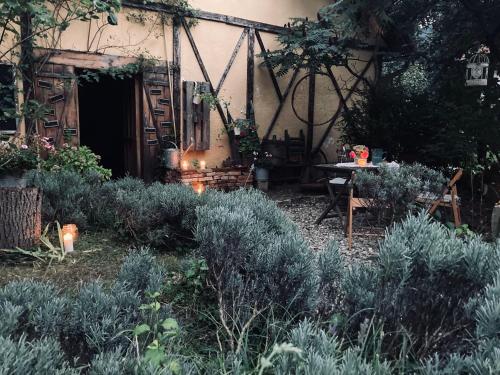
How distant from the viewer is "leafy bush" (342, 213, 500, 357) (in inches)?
64.2

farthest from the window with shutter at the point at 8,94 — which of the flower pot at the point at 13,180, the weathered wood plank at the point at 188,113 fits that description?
the weathered wood plank at the point at 188,113

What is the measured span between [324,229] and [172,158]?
2.90 m

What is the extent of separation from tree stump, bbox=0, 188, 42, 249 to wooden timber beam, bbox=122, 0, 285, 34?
4045mm

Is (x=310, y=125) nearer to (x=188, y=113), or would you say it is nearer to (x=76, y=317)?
(x=188, y=113)

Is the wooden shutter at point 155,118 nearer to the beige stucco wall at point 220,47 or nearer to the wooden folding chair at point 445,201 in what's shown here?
the beige stucco wall at point 220,47

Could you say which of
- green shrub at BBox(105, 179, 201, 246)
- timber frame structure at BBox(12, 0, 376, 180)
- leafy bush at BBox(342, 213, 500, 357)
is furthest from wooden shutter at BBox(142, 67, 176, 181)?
leafy bush at BBox(342, 213, 500, 357)

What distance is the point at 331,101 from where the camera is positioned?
933 cm

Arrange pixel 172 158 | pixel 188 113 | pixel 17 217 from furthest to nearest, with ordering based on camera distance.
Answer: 1. pixel 188 113
2. pixel 172 158
3. pixel 17 217

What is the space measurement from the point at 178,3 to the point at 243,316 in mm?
6125

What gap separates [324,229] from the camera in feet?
17.5

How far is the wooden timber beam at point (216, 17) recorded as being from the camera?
6.67m

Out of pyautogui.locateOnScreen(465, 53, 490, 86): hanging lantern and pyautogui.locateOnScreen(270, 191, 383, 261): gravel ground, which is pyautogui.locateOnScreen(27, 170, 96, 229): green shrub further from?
pyautogui.locateOnScreen(465, 53, 490, 86): hanging lantern

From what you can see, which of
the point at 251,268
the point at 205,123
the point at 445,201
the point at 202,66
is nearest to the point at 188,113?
the point at 205,123

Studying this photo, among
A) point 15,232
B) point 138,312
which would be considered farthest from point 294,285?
point 15,232
